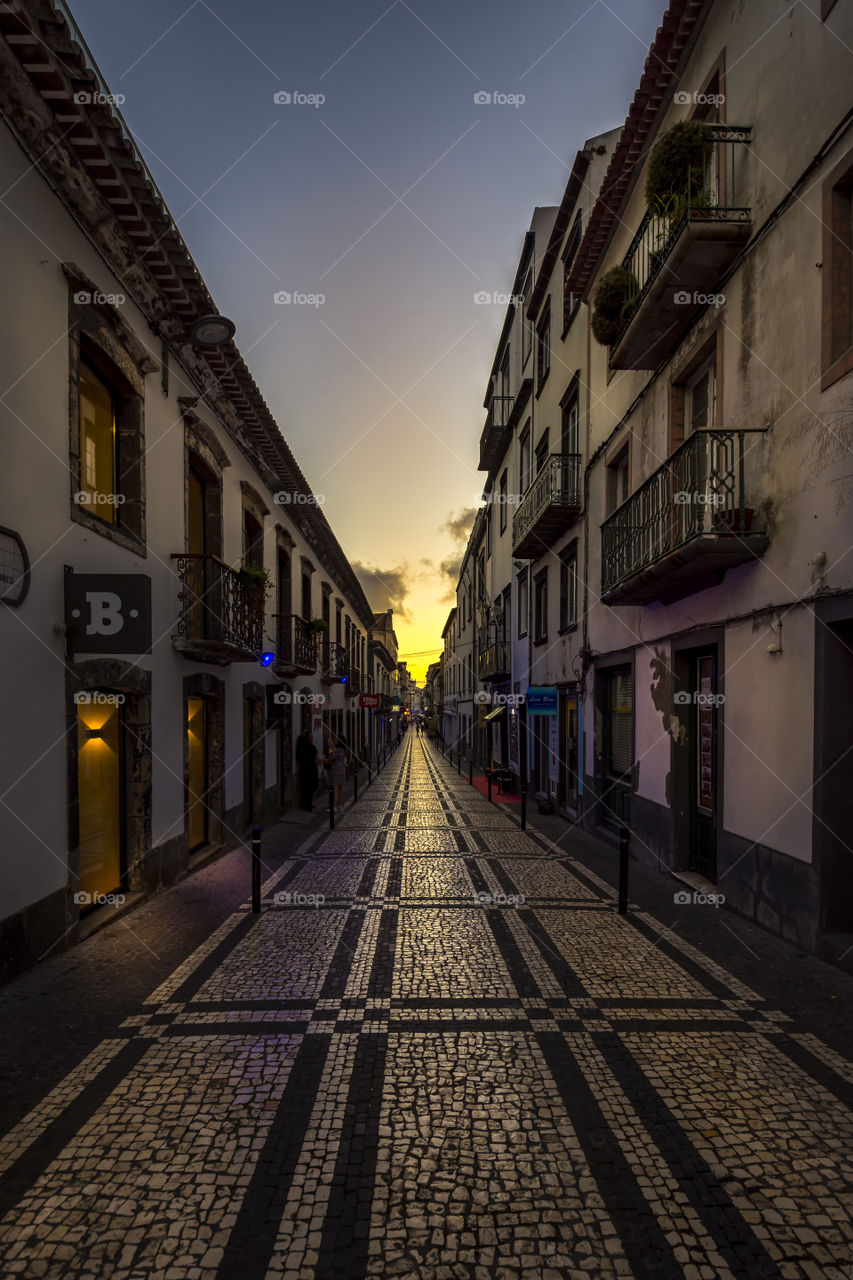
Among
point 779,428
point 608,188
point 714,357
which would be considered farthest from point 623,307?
point 779,428

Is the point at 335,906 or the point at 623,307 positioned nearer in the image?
the point at 335,906

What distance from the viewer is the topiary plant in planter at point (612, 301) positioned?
9.44 meters

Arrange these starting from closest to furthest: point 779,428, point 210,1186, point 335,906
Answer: point 210,1186 < point 779,428 < point 335,906

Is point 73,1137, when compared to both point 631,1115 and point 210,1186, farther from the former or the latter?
Result: point 631,1115

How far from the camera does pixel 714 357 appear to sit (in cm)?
802

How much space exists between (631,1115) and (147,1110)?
9.20 ft

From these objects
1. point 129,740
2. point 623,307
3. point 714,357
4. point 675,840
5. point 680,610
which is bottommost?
point 675,840

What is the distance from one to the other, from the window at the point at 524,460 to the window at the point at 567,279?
4.62 m

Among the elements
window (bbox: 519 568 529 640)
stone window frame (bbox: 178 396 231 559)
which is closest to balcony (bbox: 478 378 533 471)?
window (bbox: 519 568 529 640)

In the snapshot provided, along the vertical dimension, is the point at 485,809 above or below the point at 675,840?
below

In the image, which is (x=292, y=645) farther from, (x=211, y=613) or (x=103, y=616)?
(x=103, y=616)

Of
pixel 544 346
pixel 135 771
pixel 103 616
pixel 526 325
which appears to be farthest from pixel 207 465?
pixel 526 325

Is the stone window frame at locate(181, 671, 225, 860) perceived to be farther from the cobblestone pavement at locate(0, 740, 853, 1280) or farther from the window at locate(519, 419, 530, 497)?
the window at locate(519, 419, 530, 497)

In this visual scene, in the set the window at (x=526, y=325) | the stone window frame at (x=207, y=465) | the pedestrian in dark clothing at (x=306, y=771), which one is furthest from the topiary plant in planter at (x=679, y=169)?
the pedestrian in dark clothing at (x=306, y=771)
